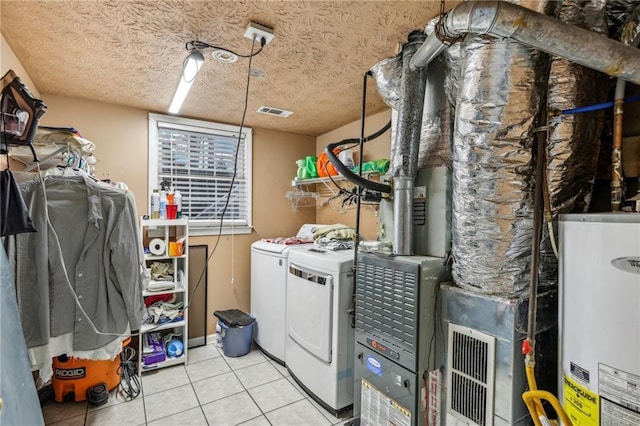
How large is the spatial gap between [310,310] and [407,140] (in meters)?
1.49

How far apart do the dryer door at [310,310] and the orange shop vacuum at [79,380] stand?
4.87 ft

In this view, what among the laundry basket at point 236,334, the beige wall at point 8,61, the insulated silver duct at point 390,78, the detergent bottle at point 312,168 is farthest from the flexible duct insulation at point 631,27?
the laundry basket at point 236,334

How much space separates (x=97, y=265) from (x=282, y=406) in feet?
5.40

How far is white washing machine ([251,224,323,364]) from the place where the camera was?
9.25 feet

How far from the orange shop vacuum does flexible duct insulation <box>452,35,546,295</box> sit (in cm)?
276

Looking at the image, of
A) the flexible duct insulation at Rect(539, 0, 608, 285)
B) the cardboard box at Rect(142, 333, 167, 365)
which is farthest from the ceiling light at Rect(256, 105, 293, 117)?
the cardboard box at Rect(142, 333, 167, 365)

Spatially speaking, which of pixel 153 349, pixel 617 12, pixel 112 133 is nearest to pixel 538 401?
pixel 617 12

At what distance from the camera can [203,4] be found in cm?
147

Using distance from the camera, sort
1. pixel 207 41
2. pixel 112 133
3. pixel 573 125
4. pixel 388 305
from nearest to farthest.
Result: 1. pixel 573 125
2. pixel 388 305
3. pixel 207 41
4. pixel 112 133

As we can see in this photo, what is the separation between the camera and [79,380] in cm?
228

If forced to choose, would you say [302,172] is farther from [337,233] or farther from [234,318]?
[234,318]

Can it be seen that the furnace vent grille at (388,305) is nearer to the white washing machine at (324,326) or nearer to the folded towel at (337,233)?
the white washing machine at (324,326)

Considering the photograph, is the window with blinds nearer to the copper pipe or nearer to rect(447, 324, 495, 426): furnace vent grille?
rect(447, 324, 495, 426): furnace vent grille

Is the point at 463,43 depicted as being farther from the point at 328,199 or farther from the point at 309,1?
the point at 328,199
